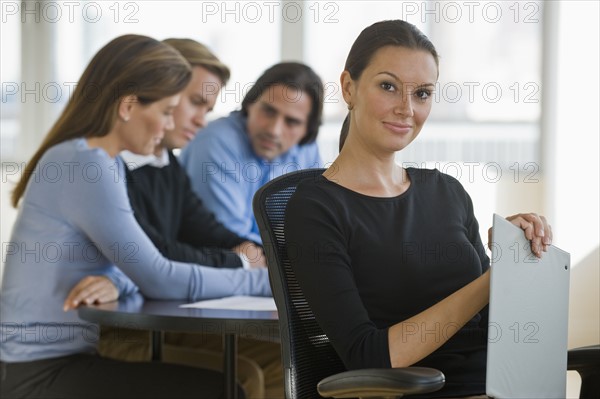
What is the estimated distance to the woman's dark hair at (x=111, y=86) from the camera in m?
2.74

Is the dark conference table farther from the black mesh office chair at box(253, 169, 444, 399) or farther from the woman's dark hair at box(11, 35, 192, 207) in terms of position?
the woman's dark hair at box(11, 35, 192, 207)

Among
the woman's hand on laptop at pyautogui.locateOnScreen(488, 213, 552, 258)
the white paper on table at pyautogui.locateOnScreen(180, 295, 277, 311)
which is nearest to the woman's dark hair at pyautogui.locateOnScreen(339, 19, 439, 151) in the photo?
the woman's hand on laptop at pyautogui.locateOnScreen(488, 213, 552, 258)

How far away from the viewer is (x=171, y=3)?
19.6 feet

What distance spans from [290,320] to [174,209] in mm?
1904

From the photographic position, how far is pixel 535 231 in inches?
63.1

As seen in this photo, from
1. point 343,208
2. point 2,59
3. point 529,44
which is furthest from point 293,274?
point 2,59

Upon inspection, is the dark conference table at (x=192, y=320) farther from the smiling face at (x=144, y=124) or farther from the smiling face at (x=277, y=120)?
the smiling face at (x=277, y=120)

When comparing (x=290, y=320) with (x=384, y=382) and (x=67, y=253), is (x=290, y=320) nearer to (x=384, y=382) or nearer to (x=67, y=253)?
(x=384, y=382)

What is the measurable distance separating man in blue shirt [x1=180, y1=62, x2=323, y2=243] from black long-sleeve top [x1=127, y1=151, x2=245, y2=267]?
17 cm

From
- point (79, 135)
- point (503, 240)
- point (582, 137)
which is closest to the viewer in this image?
point (503, 240)

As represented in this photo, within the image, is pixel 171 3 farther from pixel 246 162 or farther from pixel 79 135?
pixel 79 135

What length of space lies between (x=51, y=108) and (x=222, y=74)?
2.67m

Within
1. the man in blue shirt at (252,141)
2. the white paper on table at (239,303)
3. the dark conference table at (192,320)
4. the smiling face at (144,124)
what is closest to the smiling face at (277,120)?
the man in blue shirt at (252,141)

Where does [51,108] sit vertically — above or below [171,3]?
below
